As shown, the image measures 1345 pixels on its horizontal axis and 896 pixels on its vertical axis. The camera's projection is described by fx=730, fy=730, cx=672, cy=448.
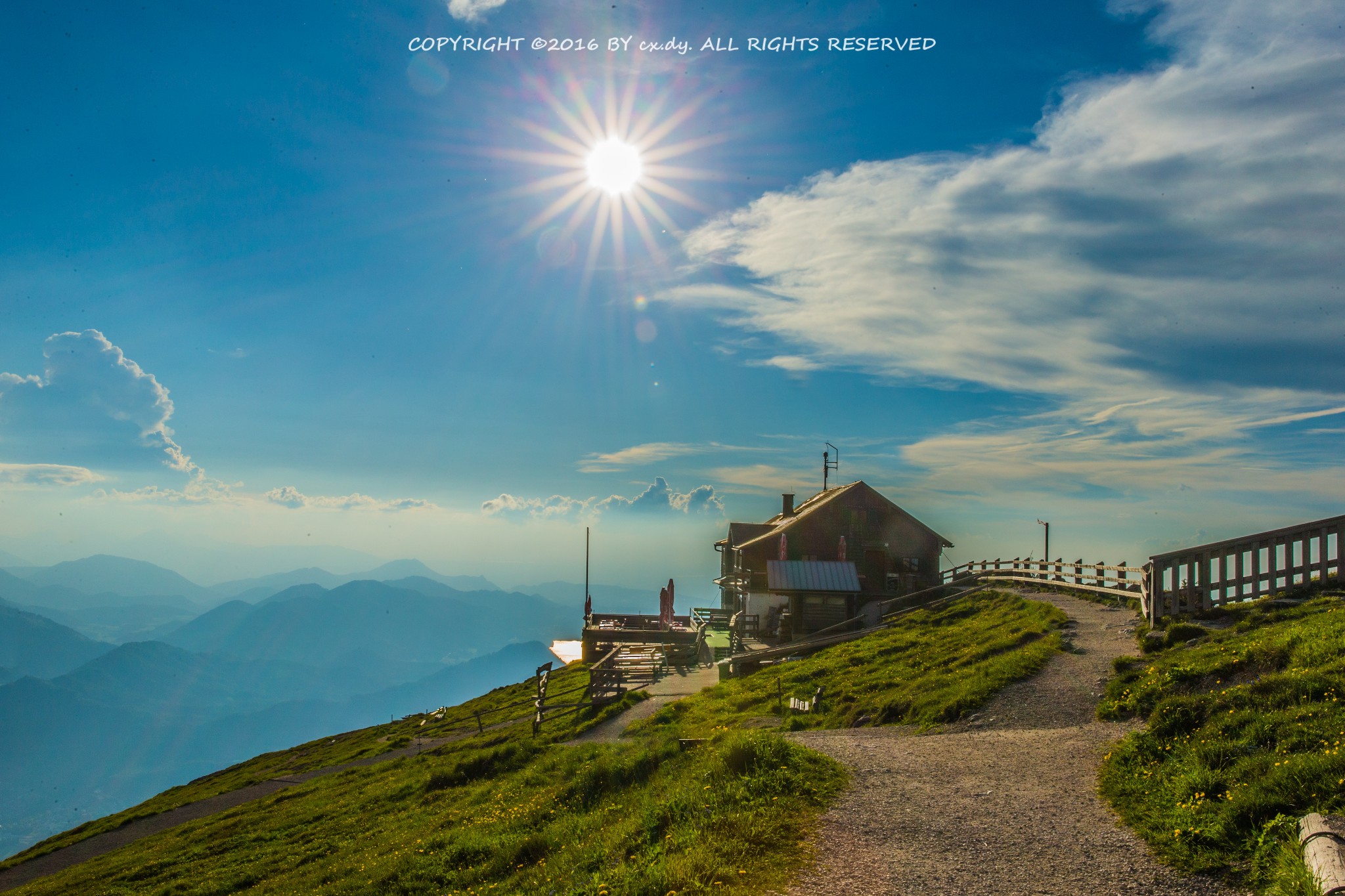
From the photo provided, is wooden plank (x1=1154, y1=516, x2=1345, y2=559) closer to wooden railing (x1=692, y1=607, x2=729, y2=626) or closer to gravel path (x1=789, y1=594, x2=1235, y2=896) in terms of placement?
gravel path (x1=789, y1=594, x2=1235, y2=896)

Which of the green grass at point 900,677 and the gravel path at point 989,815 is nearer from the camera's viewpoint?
the gravel path at point 989,815

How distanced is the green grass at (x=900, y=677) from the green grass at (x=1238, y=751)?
364 centimetres

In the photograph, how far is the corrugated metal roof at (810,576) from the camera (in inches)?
1689

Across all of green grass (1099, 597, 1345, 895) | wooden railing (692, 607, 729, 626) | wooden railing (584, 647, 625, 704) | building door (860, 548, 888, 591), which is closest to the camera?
green grass (1099, 597, 1345, 895)

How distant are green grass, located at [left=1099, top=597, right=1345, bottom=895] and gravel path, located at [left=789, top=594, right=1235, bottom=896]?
415mm

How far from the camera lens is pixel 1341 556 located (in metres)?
18.7

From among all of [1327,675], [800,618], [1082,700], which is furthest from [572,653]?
[1327,675]

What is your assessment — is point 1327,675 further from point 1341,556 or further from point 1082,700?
point 1341,556

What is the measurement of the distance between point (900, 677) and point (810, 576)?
2355 cm

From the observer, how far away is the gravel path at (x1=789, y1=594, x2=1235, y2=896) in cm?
780

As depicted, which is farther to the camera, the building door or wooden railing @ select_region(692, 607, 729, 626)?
A: the building door

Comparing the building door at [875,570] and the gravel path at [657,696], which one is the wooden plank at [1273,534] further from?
the building door at [875,570]

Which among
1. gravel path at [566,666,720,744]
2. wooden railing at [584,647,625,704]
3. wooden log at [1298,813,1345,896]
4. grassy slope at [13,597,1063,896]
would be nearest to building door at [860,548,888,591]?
grassy slope at [13,597,1063,896]

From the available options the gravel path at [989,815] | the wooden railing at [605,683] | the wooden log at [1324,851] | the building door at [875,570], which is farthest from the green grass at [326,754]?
the wooden log at [1324,851]
